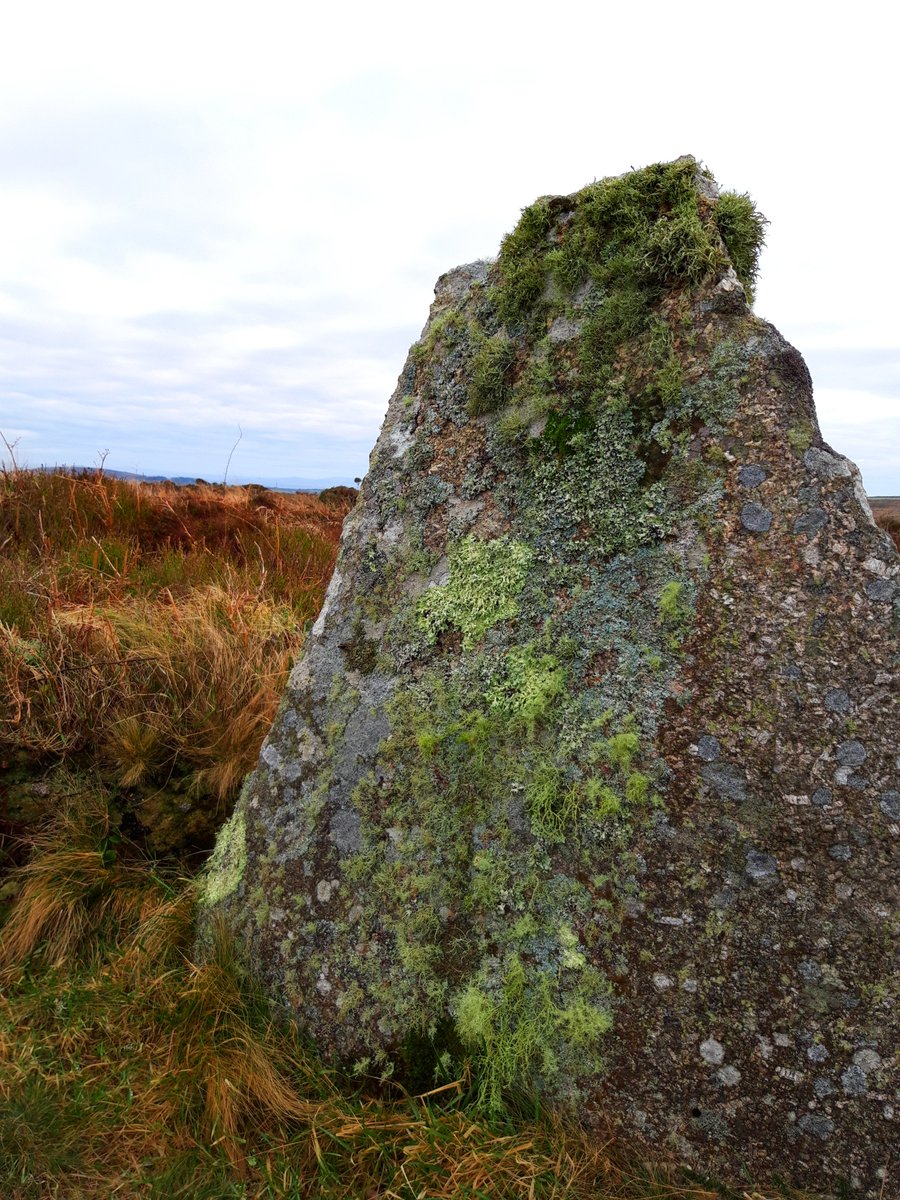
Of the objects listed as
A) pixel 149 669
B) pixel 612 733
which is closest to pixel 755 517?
pixel 612 733

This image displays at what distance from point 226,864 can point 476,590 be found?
1.50 metres

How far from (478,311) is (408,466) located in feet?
2.11

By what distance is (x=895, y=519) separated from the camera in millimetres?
20234

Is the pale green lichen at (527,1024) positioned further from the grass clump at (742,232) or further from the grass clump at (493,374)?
the grass clump at (742,232)

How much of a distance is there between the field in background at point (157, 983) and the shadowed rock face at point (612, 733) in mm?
157

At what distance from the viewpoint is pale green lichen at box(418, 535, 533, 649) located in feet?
8.57

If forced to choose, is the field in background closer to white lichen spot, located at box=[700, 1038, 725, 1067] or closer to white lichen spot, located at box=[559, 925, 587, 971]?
white lichen spot, located at box=[700, 1038, 725, 1067]

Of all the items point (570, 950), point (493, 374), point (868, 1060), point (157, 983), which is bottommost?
point (157, 983)

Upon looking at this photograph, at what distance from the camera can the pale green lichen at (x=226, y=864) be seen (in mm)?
2904

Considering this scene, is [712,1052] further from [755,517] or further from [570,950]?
[755,517]

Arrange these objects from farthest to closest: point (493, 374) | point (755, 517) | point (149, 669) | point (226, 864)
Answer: point (149, 669) → point (226, 864) → point (493, 374) → point (755, 517)

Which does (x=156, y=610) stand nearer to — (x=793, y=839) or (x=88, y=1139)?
(x=88, y=1139)

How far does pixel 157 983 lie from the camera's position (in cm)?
278

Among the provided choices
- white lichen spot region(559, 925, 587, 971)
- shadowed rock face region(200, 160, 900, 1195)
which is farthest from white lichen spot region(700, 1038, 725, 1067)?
white lichen spot region(559, 925, 587, 971)
